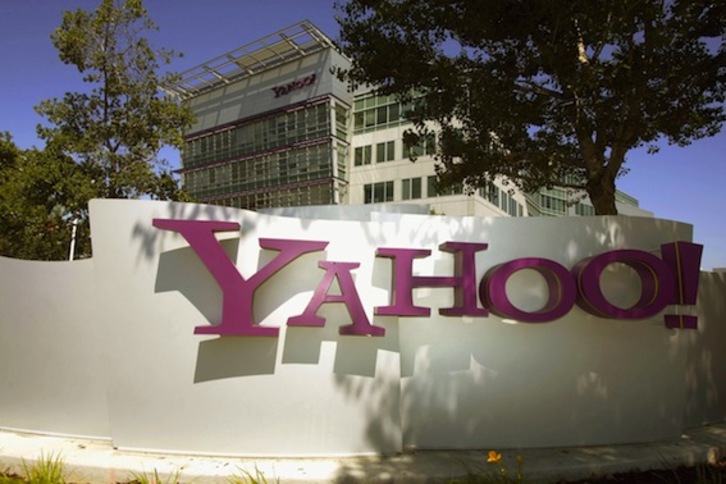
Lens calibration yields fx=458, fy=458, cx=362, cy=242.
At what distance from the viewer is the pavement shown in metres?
5.10

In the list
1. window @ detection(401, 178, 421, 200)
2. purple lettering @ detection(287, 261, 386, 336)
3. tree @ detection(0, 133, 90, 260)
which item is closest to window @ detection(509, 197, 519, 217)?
window @ detection(401, 178, 421, 200)

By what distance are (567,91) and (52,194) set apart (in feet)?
56.4

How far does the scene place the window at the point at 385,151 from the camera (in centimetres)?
3716

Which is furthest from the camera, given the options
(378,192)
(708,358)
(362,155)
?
(362,155)

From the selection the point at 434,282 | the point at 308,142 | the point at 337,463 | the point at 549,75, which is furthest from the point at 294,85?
the point at 337,463

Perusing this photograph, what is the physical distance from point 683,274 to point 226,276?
6357 millimetres

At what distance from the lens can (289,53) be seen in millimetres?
40875

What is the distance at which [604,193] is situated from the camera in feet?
34.6

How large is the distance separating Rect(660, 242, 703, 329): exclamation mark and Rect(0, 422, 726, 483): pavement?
169 centimetres

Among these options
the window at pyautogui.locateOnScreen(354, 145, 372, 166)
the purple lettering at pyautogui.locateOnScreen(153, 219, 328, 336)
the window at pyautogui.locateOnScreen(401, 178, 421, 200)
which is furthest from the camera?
the window at pyautogui.locateOnScreen(354, 145, 372, 166)

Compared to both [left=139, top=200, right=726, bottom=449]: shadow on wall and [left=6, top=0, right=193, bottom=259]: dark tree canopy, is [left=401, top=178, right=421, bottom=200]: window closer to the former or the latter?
[left=6, top=0, right=193, bottom=259]: dark tree canopy

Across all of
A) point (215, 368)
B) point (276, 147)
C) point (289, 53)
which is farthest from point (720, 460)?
point (289, 53)

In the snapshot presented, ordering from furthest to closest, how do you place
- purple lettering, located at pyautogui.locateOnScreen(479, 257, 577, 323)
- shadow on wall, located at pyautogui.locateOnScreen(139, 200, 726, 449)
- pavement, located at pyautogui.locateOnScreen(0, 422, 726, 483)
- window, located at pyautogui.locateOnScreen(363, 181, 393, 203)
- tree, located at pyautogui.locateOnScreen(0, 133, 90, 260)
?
1. window, located at pyautogui.locateOnScreen(363, 181, 393, 203)
2. tree, located at pyautogui.locateOnScreen(0, 133, 90, 260)
3. purple lettering, located at pyautogui.locateOnScreen(479, 257, 577, 323)
4. shadow on wall, located at pyautogui.locateOnScreen(139, 200, 726, 449)
5. pavement, located at pyautogui.locateOnScreen(0, 422, 726, 483)

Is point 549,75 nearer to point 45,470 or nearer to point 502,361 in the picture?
point 502,361
